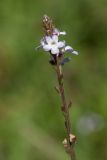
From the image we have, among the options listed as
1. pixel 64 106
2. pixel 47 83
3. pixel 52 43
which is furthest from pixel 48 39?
pixel 47 83

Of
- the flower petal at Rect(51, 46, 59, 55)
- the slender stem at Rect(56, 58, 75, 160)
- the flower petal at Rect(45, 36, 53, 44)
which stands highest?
the flower petal at Rect(45, 36, 53, 44)

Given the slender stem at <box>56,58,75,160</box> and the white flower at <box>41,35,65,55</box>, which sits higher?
the white flower at <box>41,35,65,55</box>

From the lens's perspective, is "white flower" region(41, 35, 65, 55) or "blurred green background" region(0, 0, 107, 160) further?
"blurred green background" region(0, 0, 107, 160)

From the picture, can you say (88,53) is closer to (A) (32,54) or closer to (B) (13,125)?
(A) (32,54)

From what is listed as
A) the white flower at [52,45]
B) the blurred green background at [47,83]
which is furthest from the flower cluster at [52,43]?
the blurred green background at [47,83]

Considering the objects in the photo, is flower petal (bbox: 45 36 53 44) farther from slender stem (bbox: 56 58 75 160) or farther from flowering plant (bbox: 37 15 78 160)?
slender stem (bbox: 56 58 75 160)

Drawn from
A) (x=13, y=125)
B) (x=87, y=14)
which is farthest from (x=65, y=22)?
(x=13, y=125)

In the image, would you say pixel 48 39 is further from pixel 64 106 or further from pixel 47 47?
pixel 64 106

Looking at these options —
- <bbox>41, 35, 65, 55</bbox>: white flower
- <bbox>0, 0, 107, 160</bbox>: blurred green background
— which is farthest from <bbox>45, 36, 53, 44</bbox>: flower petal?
<bbox>0, 0, 107, 160</bbox>: blurred green background

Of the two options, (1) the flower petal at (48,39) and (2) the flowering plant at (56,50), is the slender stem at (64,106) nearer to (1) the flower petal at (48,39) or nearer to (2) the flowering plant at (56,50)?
(2) the flowering plant at (56,50)
